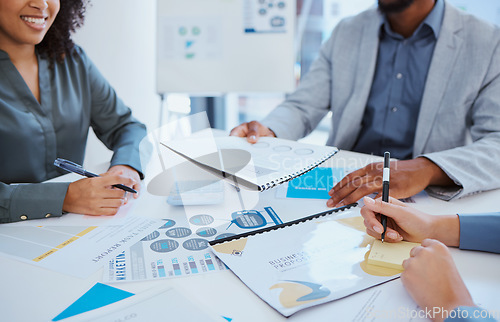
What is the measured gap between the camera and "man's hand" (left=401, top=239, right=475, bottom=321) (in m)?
0.53

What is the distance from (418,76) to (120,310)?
1.39 m

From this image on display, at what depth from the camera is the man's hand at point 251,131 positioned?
113 centimetres

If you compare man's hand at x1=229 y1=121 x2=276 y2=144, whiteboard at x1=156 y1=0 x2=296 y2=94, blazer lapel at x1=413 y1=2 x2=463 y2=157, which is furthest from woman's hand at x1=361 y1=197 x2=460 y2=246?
whiteboard at x1=156 y1=0 x2=296 y2=94

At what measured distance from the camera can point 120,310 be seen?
0.54 metres

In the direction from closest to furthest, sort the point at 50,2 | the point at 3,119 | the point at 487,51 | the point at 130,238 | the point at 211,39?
the point at 130,238, the point at 3,119, the point at 50,2, the point at 487,51, the point at 211,39

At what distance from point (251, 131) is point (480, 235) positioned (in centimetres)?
69

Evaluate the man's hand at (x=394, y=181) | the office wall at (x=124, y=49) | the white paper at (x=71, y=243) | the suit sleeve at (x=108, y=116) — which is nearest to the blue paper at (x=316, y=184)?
the man's hand at (x=394, y=181)

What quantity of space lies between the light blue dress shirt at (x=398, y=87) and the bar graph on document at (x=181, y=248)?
897 millimetres

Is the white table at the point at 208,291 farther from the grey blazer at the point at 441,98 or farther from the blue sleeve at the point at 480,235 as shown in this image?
the grey blazer at the point at 441,98

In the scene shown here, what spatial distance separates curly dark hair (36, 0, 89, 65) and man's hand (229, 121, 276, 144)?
2.21 feet

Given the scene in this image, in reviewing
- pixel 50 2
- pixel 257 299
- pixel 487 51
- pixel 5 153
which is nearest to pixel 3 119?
pixel 5 153

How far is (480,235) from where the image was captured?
694mm

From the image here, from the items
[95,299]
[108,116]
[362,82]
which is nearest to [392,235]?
[95,299]

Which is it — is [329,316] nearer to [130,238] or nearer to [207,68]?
[130,238]
